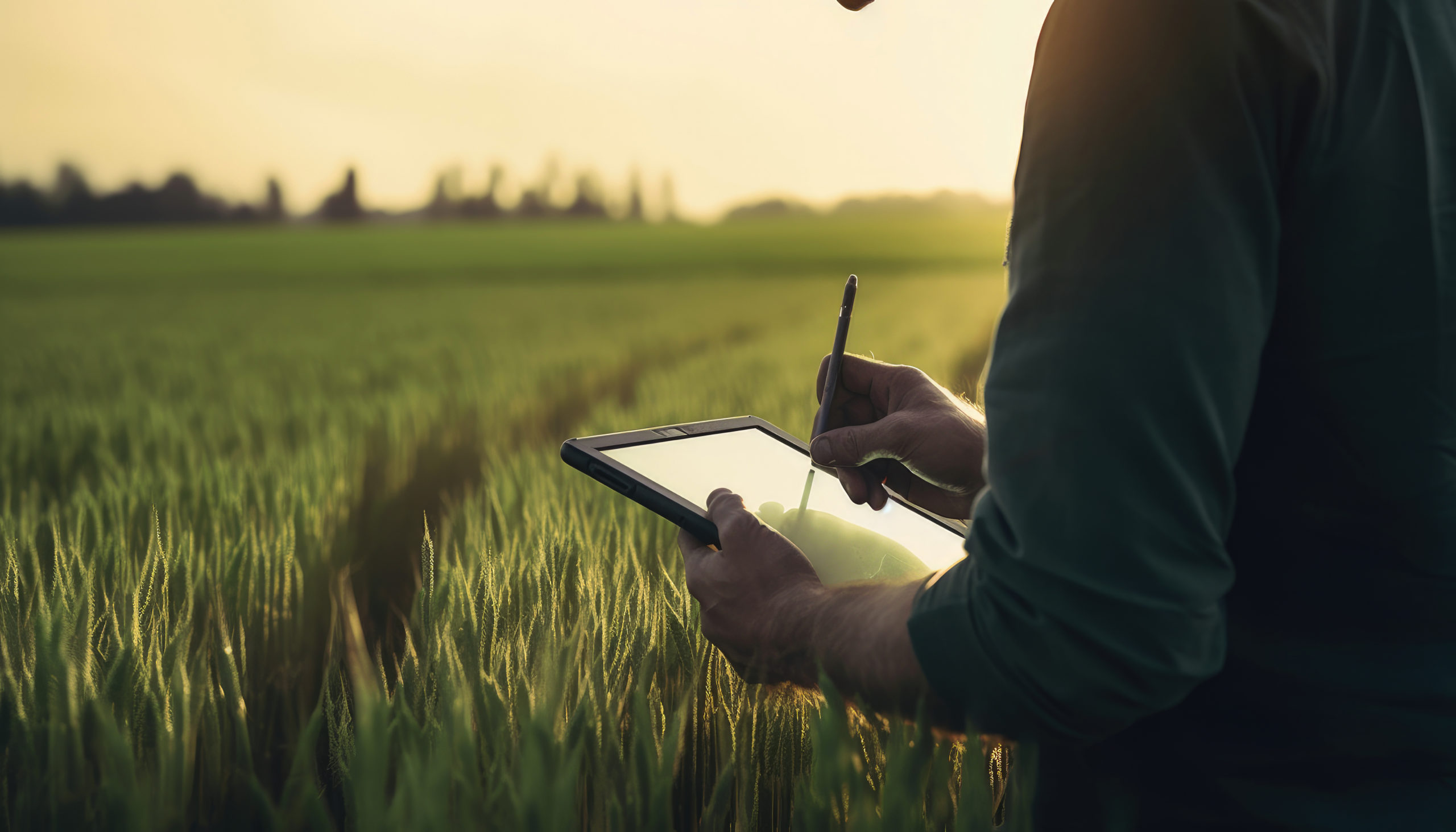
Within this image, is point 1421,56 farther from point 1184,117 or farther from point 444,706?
point 444,706

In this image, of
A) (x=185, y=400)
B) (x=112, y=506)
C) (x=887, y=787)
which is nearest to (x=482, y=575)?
(x=887, y=787)

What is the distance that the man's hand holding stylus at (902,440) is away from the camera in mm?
920

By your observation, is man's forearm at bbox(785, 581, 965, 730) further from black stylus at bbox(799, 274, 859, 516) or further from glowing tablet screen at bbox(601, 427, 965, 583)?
black stylus at bbox(799, 274, 859, 516)

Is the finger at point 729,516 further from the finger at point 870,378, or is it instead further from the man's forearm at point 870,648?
the finger at point 870,378

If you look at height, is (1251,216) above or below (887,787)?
above

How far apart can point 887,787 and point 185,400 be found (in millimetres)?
4018

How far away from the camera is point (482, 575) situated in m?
1.08

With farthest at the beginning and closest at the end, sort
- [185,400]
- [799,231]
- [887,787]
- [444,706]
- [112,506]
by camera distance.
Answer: [799,231] < [185,400] < [112,506] < [444,706] < [887,787]

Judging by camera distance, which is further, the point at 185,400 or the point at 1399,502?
the point at 185,400

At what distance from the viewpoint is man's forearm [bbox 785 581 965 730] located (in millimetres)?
590

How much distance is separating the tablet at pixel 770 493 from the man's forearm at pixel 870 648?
9 centimetres

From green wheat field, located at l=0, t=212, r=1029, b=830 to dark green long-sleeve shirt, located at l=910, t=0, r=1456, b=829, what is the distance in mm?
147

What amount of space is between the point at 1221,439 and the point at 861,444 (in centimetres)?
47

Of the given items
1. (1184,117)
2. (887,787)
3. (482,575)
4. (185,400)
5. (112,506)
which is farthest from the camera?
(185,400)
